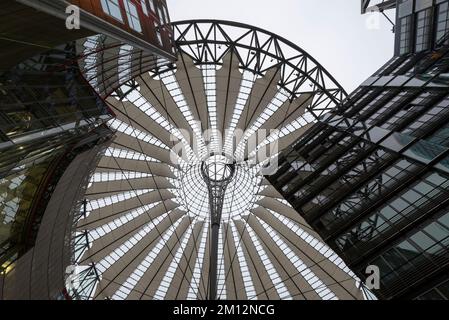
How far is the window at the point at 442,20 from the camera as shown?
23953 mm

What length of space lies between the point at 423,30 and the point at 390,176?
56.0ft

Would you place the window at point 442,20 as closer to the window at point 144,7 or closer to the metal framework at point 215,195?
the metal framework at point 215,195

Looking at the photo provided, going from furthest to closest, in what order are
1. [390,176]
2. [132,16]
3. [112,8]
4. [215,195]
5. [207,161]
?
1. [207,161]
2. [215,195]
3. [132,16]
4. [390,176]
5. [112,8]

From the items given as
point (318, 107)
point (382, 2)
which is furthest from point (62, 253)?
point (382, 2)

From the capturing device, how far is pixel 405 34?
29734 mm

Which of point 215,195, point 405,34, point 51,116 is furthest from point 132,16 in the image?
point 405,34

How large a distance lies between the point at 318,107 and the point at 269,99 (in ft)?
14.2

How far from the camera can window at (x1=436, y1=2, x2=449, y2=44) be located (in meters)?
24.0

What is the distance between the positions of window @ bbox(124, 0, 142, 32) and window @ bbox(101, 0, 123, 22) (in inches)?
48.0

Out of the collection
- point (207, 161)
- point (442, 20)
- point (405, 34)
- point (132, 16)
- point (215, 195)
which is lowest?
point (132, 16)

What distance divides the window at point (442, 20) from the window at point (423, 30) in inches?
44.5

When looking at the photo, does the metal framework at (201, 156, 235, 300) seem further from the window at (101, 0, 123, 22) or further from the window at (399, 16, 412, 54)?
the window at (399, 16, 412, 54)

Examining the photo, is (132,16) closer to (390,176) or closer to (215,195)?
(390,176)

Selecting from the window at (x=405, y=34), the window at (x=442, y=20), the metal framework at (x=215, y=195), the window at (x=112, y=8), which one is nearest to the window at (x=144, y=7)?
the window at (x=112, y=8)
